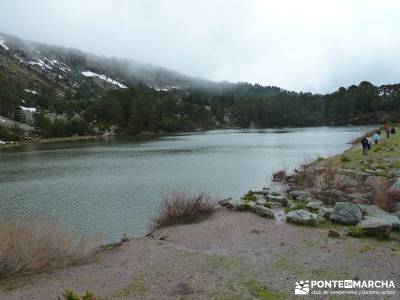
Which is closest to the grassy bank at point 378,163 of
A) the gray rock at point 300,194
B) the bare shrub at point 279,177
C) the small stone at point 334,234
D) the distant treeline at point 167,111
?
the bare shrub at point 279,177

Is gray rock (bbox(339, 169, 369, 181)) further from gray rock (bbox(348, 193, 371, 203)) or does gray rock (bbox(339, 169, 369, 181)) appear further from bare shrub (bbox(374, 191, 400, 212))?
bare shrub (bbox(374, 191, 400, 212))

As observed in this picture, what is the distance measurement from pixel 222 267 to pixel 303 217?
6727 millimetres

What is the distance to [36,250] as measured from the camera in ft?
40.6

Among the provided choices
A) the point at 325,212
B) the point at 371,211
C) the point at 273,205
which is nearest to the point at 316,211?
the point at 325,212

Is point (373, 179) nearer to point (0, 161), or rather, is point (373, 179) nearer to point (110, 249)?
point (110, 249)

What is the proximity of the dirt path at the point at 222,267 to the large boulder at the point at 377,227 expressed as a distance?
21.0 inches

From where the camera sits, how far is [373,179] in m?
24.5

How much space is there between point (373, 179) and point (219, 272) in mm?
16328

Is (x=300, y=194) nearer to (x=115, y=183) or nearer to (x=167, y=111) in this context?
(x=115, y=183)

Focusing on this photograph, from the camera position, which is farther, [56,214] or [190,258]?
[56,214]

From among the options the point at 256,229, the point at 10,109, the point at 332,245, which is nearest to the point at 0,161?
the point at 256,229

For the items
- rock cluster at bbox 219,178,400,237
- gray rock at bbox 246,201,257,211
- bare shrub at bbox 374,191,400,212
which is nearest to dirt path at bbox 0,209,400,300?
rock cluster at bbox 219,178,400,237

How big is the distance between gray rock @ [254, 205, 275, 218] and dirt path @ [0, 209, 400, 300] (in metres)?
2.41

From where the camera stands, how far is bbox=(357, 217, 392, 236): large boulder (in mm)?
14922
